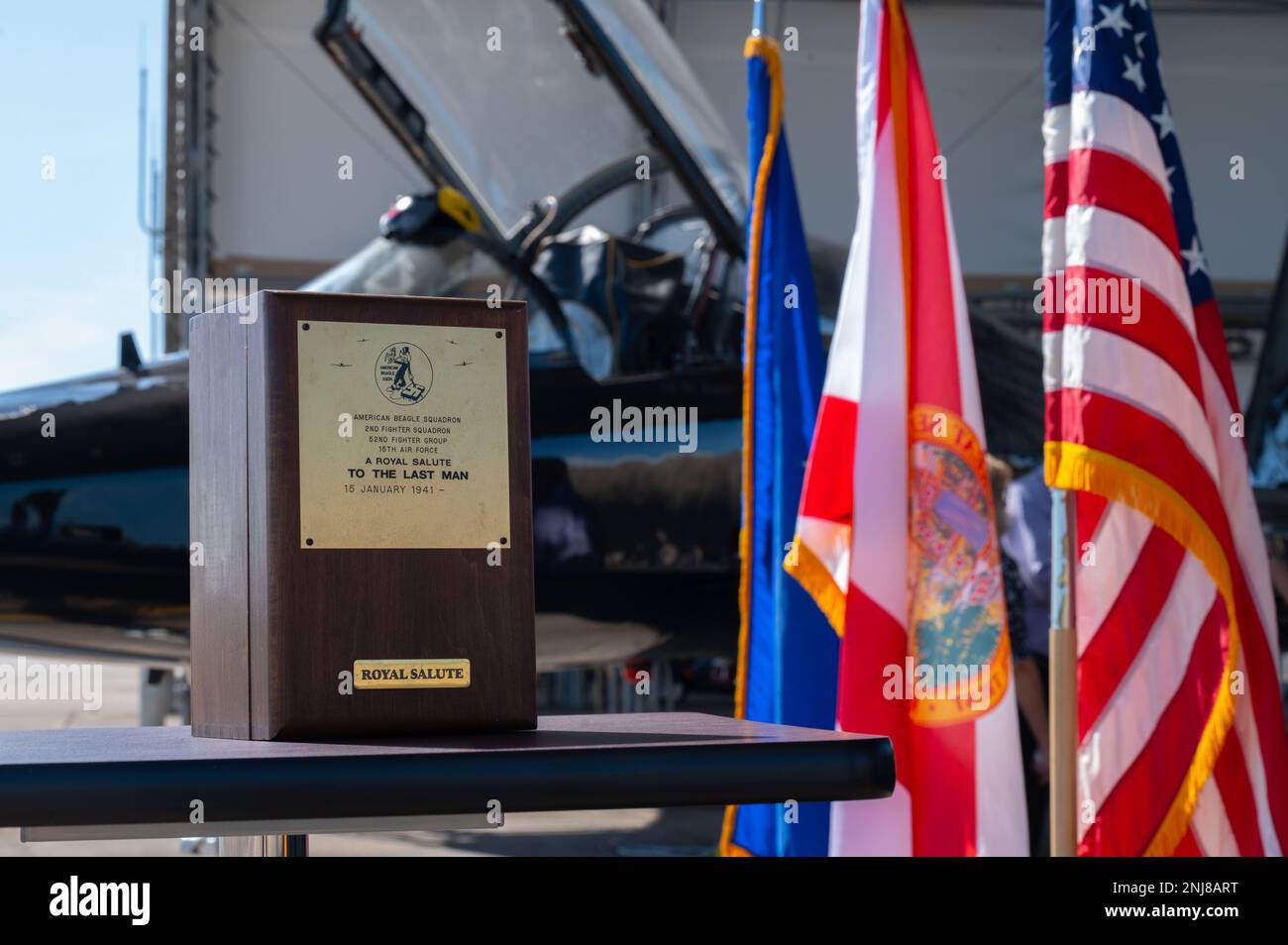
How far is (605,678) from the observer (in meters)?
11.0

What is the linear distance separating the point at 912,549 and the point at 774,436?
0.48 m

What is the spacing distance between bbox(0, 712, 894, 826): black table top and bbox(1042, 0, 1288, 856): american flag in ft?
6.88

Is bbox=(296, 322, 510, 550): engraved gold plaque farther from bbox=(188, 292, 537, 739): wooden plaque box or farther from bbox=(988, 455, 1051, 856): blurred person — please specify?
bbox=(988, 455, 1051, 856): blurred person

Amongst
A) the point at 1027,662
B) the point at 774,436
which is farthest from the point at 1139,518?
the point at 1027,662

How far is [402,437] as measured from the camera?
1008 mm

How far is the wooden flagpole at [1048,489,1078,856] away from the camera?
9.45ft

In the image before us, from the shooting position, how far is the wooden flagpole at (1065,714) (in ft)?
9.45

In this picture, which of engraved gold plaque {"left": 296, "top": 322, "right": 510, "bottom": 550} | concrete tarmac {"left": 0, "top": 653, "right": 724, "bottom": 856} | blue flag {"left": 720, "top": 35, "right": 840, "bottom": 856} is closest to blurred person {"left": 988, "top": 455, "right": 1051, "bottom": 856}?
blue flag {"left": 720, "top": 35, "right": 840, "bottom": 856}

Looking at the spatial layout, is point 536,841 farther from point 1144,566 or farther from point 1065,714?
point 1144,566

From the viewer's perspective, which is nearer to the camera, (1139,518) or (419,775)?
(419,775)

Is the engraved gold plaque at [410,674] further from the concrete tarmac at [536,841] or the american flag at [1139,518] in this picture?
the concrete tarmac at [536,841]
